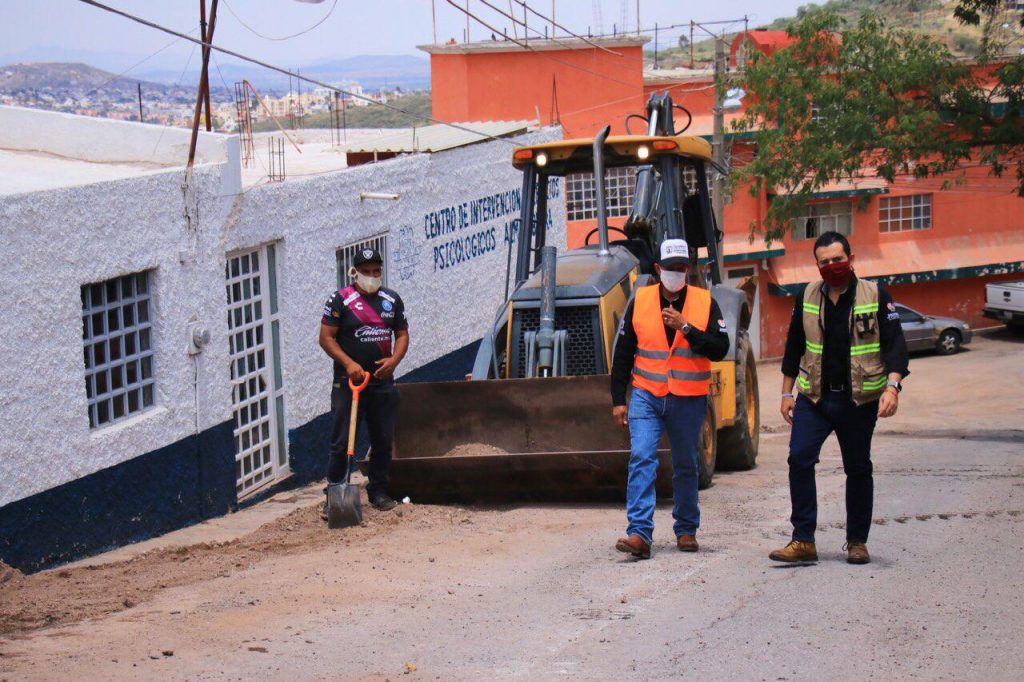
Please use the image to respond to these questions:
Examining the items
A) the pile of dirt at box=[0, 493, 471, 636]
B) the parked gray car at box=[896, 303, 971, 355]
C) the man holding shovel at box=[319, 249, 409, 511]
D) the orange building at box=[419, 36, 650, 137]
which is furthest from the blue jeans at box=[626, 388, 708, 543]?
Answer: the orange building at box=[419, 36, 650, 137]

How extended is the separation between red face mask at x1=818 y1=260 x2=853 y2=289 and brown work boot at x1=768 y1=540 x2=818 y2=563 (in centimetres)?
151

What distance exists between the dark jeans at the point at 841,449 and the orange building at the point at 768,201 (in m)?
24.5

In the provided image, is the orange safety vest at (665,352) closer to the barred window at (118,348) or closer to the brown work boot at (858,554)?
the brown work boot at (858,554)

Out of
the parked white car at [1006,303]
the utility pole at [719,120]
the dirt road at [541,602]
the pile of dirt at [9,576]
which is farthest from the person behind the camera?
the parked white car at [1006,303]

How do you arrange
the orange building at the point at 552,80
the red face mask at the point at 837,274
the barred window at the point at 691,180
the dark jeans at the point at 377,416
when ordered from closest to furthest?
the red face mask at the point at 837,274
the dark jeans at the point at 377,416
the barred window at the point at 691,180
the orange building at the point at 552,80

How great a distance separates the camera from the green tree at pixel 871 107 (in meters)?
18.6

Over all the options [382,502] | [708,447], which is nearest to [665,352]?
[382,502]

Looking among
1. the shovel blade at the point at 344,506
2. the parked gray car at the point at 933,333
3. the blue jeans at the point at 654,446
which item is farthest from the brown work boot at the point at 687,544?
the parked gray car at the point at 933,333

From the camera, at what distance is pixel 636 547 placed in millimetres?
8016

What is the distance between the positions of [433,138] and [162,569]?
10314mm

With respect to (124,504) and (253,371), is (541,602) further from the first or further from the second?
(253,371)

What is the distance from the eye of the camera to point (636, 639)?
6441 millimetres

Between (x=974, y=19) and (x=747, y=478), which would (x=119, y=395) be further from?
(x=974, y=19)

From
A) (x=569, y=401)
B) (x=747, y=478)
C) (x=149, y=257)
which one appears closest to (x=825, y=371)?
(x=569, y=401)
